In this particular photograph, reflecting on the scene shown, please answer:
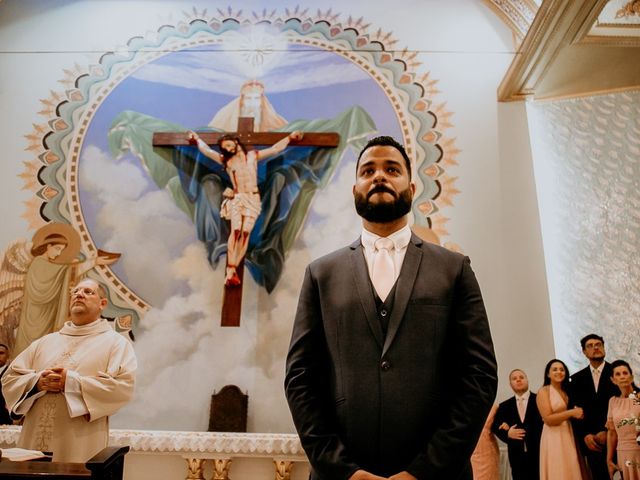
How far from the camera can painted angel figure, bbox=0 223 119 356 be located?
19.8 feet

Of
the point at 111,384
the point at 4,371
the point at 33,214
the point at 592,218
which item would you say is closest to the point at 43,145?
the point at 33,214

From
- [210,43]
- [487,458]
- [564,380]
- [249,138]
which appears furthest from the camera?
[210,43]

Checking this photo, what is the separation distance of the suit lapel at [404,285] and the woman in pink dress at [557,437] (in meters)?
3.70

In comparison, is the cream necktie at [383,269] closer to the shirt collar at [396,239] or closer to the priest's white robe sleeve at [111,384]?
the shirt collar at [396,239]

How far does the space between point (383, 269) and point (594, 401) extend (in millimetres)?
3947

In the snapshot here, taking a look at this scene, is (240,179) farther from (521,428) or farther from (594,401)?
(594,401)

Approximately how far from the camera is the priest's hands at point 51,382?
3723 millimetres

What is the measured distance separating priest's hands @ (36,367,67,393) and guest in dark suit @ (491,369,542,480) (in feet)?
11.9

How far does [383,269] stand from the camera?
6.18 feet

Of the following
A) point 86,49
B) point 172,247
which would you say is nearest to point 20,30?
point 86,49

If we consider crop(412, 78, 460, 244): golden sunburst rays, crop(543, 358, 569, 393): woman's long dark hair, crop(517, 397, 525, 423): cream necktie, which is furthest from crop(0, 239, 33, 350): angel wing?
crop(543, 358, 569, 393): woman's long dark hair

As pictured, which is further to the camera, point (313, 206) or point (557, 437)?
point (313, 206)

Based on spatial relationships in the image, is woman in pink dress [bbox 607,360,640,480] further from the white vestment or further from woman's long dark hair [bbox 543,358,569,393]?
the white vestment

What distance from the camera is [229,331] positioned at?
6055mm
